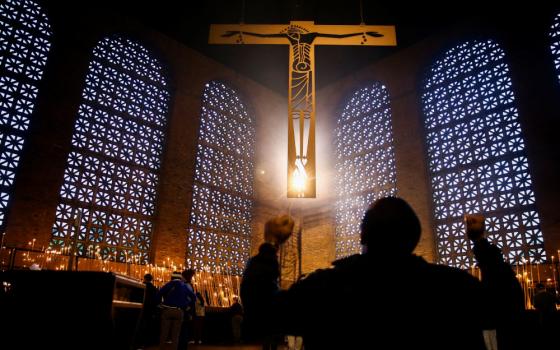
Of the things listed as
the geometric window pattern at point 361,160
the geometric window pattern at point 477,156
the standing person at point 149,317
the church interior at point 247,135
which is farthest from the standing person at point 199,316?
the geometric window pattern at point 477,156

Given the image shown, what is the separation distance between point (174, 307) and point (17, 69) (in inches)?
321

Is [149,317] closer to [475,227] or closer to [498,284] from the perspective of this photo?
[475,227]

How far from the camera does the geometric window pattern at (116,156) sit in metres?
11.0

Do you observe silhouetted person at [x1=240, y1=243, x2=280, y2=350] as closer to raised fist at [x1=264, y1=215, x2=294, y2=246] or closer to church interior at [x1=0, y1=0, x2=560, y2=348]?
raised fist at [x1=264, y1=215, x2=294, y2=246]

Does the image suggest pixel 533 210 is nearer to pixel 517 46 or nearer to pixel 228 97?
pixel 517 46

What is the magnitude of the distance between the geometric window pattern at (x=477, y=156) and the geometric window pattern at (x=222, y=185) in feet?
21.2

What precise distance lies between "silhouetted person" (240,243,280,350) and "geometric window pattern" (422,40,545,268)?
10713 millimetres

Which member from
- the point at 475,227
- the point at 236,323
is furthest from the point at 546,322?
the point at 236,323

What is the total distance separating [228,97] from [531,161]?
10346 mm

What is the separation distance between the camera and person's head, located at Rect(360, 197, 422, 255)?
1416 mm

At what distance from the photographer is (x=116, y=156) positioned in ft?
39.8

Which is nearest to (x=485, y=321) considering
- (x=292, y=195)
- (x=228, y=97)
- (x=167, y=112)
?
(x=292, y=195)

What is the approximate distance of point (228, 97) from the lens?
16.1 meters

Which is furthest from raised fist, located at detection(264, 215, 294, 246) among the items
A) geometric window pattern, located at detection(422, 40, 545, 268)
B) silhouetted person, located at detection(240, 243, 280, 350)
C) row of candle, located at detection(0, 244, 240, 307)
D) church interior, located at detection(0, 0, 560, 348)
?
geometric window pattern, located at detection(422, 40, 545, 268)
